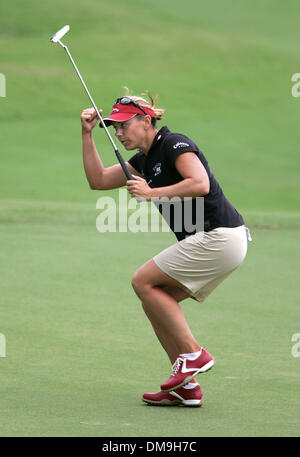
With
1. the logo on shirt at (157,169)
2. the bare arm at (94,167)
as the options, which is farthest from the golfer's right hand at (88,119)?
the logo on shirt at (157,169)

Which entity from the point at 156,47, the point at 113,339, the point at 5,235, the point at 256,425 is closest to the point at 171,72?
the point at 156,47

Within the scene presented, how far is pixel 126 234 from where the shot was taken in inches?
552

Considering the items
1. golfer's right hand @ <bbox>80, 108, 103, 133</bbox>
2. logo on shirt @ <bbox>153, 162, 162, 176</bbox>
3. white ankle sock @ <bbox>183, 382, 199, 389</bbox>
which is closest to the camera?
white ankle sock @ <bbox>183, 382, 199, 389</bbox>

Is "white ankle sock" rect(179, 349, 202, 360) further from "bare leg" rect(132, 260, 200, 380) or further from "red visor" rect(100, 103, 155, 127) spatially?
"red visor" rect(100, 103, 155, 127)

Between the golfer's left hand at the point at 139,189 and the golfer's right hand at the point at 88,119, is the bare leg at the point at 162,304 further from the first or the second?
the golfer's right hand at the point at 88,119

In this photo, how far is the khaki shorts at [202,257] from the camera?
5.73 meters

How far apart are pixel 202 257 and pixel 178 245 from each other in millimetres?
157

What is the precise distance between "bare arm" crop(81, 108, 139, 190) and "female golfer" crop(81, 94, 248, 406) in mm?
293

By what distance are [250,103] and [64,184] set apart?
1144 centimetres

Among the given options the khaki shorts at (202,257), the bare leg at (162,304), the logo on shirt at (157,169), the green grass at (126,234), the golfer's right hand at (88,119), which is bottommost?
the green grass at (126,234)

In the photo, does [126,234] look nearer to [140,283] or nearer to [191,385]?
[140,283]

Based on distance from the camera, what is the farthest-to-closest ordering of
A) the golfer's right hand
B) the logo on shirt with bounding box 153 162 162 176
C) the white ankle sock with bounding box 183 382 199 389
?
the golfer's right hand < the logo on shirt with bounding box 153 162 162 176 < the white ankle sock with bounding box 183 382 199 389

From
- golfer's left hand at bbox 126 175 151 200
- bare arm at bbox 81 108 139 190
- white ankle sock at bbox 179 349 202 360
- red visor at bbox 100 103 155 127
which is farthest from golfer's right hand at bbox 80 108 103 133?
white ankle sock at bbox 179 349 202 360

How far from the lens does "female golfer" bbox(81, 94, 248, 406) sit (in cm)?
560
